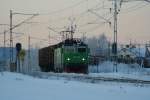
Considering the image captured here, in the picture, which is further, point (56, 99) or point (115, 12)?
point (115, 12)

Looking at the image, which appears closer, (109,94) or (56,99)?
(56,99)

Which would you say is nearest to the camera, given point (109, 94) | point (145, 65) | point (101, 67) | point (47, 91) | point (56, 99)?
point (56, 99)

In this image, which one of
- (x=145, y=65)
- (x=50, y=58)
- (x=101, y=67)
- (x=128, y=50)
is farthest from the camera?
(x=128, y=50)

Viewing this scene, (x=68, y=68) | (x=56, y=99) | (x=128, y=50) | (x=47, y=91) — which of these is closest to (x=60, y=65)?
(x=68, y=68)

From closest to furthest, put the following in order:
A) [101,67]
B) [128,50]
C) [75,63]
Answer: [75,63], [101,67], [128,50]

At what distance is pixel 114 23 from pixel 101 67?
688 inches

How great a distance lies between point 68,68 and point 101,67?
745 inches

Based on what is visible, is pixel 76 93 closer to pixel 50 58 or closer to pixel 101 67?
pixel 50 58

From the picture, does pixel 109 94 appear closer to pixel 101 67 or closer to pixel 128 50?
pixel 101 67

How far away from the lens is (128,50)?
100m

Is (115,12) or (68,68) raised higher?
(115,12)

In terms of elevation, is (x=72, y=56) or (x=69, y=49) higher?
(x=69, y=49)

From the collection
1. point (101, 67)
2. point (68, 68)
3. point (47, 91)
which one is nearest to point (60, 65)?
point (68, 68)

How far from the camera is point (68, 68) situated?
48.2 meters
